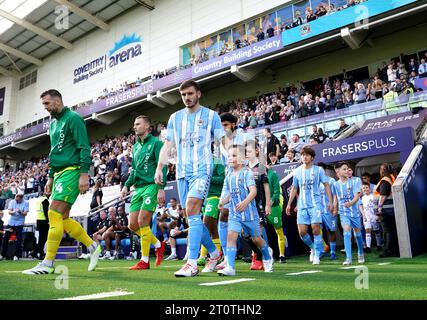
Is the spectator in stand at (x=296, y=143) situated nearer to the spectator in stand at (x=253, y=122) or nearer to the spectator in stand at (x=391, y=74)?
the spectator in stand at (x=253, y=122)

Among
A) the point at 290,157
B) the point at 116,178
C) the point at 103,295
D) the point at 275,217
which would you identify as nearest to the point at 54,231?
the point at 103,295

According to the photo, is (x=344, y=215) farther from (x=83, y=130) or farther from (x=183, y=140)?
(x=83, y=130)

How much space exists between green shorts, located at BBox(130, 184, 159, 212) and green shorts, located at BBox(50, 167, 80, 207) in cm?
103

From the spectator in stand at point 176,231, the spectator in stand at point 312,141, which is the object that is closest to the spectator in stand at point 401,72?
the spectator in stand at point 312,141

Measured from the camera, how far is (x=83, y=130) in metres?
5.37

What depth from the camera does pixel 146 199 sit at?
589 cm

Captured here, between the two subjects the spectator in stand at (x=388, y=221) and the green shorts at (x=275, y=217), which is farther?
the green shorts at (x=275, y=217)

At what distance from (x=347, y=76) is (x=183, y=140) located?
2006 cm

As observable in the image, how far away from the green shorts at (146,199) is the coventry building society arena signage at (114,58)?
1099 inches

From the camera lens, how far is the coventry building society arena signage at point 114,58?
32.6m

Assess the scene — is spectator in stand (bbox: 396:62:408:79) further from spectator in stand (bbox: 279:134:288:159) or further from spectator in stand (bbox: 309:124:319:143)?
spectator in stand (bbox: 279:134:288:159)

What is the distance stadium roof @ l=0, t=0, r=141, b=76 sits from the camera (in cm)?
3085

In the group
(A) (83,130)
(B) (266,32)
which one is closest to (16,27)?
(B) (266,32)

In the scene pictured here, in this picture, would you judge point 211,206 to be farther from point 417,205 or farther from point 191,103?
point 417,205
